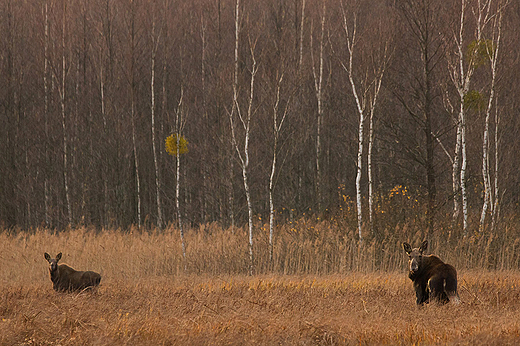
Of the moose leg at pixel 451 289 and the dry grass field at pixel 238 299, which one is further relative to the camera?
the moose leg at pixel 451 289

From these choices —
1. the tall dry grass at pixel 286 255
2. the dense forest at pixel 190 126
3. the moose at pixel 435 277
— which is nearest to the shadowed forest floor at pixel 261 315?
the moose at pixel 435 277

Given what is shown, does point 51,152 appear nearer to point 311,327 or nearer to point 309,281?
point 309,281

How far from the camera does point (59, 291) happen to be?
9281 millimetres

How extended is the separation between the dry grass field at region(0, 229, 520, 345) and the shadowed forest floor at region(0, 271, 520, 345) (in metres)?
0.02

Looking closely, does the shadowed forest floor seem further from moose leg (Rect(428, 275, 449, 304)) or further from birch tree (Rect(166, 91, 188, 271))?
birch tree (Rect(166, 91, 188, 271))

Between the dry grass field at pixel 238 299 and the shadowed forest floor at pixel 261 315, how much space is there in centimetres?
2

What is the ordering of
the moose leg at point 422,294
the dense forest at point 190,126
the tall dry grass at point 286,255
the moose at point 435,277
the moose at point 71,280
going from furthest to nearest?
the dense forest at point 190,126 < the tall dry grass at point 286,255 < the moose at point 71,280 < the moose leg at point 422,294 < the moose at point 435,277

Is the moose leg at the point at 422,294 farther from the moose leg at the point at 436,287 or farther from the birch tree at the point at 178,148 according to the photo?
the birch tree at the point at 178,148

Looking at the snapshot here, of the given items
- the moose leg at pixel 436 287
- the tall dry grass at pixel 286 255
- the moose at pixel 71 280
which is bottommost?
the tall dry grass at pixel 286 255

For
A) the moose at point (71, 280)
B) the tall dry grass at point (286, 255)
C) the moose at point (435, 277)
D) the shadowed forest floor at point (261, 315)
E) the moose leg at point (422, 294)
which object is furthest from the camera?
the tall dry grass at point (286, 255)

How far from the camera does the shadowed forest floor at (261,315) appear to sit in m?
5.82

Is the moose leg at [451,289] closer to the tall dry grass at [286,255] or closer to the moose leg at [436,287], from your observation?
the moose leg at [436,287]

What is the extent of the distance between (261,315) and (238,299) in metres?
1.63

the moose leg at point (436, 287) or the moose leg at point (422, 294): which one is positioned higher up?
the moose leg at point (436, 287)
